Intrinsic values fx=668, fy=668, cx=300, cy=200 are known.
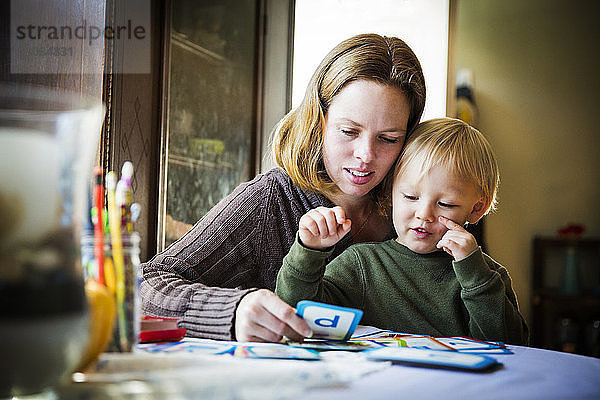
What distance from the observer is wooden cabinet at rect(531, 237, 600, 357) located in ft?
13.3

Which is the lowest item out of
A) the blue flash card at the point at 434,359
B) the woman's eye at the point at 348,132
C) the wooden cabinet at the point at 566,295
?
the wooden cabinet at the point at 566,295

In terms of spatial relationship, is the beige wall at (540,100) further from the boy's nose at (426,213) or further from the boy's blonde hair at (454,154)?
the boy's nose at (426,213)

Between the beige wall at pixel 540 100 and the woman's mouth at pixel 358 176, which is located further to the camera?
the beige wall at pixel 540 100

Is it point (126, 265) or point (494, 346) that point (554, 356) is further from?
point (126, 265)

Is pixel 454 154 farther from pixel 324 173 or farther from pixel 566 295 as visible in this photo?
pixel 566 295

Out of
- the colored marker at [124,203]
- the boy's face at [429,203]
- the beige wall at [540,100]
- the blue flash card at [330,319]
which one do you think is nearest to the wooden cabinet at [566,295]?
the beige wall at [540,100]

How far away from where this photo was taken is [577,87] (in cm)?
457

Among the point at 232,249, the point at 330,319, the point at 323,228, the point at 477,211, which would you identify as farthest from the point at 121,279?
the point at 477,211

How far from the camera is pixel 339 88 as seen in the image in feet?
4.75

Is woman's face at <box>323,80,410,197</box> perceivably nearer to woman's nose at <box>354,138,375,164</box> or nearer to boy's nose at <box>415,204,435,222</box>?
woman's nose at <box>354,138,375,164</box>

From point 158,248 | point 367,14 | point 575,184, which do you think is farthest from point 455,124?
point 575,184

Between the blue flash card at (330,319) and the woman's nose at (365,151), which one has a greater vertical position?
the woman's nose at (365,151)

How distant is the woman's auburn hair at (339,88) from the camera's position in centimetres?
144

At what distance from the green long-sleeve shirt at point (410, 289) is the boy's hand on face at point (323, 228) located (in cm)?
2
